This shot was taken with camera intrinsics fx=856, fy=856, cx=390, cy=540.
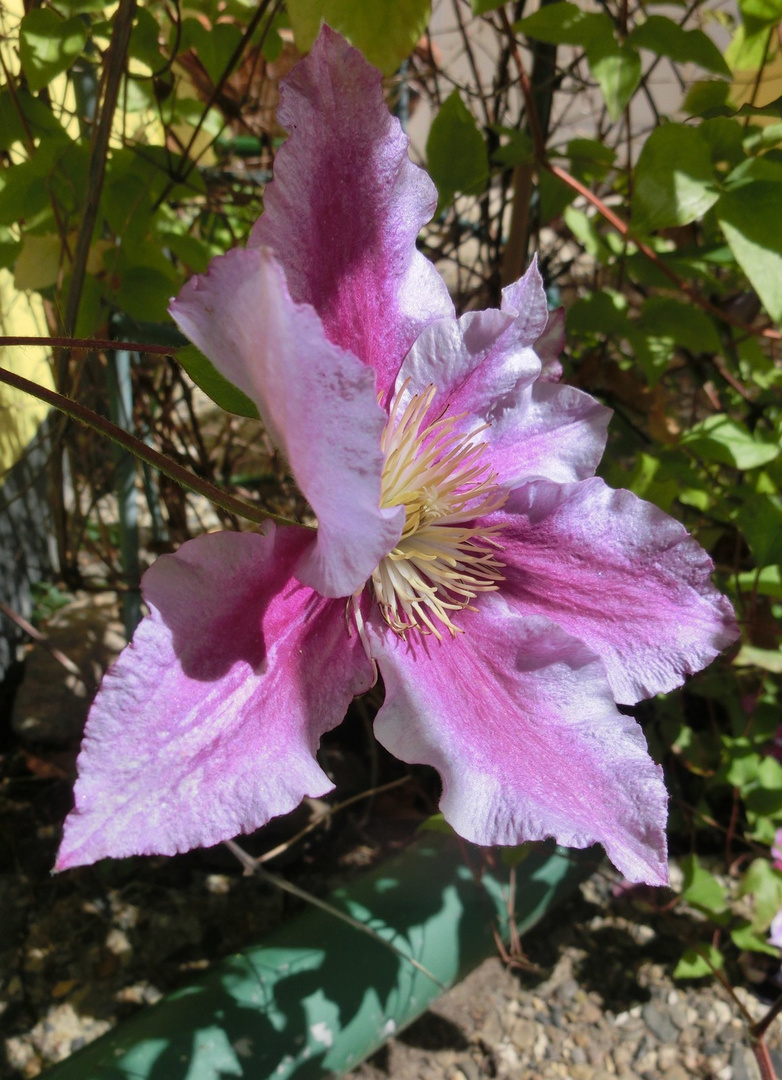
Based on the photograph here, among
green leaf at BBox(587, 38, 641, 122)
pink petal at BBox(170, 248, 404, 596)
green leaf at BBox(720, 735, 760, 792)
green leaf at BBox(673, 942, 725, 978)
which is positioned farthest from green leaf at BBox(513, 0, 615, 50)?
green leaf at BBox(673, 942, 725, 978)

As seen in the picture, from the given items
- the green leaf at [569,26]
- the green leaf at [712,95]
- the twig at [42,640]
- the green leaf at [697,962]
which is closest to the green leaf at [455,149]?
the green leaf at [569,26]

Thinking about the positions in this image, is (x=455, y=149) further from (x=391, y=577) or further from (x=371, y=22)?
(x=391, y=577)

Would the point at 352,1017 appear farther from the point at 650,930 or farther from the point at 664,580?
the point at 664,580

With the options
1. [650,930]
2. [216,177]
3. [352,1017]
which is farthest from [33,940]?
[216,177]

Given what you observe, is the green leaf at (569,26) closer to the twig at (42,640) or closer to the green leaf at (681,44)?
the green leaf at (681,44)

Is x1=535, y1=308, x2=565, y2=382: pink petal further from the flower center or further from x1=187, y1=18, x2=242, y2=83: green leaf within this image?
x1=187, y1=18, x2=242, y2=83: green leaf

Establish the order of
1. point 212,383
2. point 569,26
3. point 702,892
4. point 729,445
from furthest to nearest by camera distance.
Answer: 1. point 702,892
2. point 729,445
3. point 569,26
4. point 212,383

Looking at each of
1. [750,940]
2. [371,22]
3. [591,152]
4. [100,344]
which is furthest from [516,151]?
[750,940]
